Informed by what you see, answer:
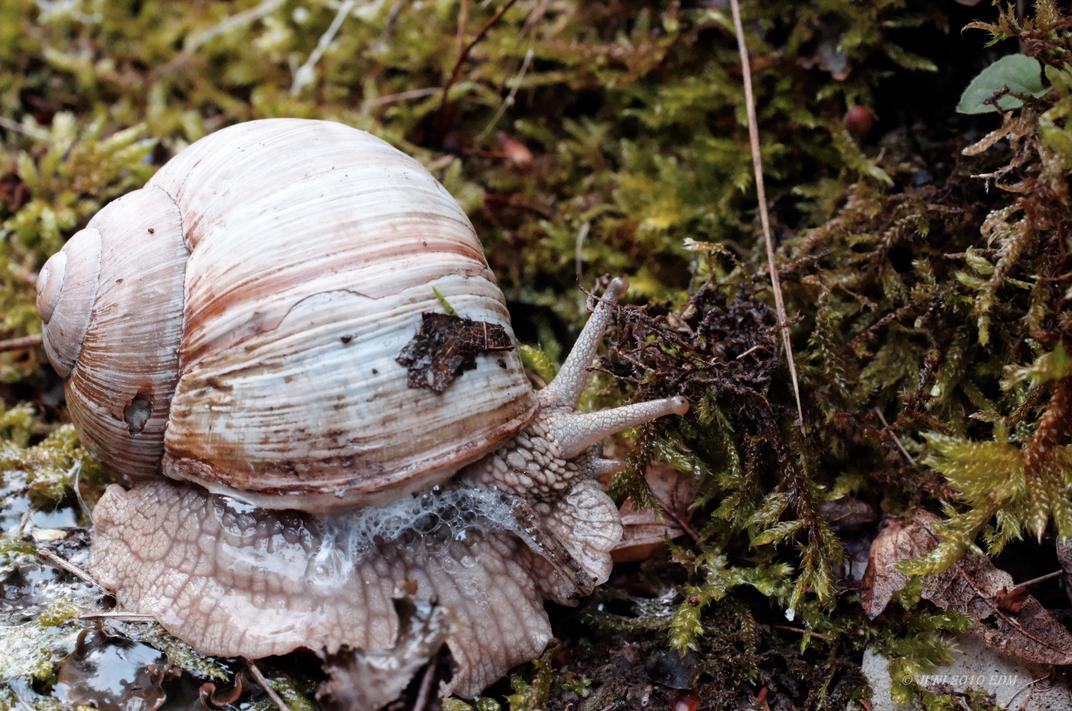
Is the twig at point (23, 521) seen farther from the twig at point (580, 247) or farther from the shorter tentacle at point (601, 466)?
the twig at point (580, 247)

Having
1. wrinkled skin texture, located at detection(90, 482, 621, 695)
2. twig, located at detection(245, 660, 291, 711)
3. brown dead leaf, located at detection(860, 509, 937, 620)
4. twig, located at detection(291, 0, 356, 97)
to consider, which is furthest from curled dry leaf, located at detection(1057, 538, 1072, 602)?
twig, located at detection(291, 0, 356, 97)

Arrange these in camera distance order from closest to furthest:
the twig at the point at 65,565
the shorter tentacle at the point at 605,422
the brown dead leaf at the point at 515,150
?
the shorter tentacle at the point at 605,422 → the twig at the point at 65,565 → the brown dead leaf at the point at 515,150

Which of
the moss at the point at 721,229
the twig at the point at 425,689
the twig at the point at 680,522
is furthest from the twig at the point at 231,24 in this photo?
the twig at the point at 425,689

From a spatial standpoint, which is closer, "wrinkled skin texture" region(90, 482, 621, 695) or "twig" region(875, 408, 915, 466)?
"wrinkled skin texture" region(90, 482, 621, 695)

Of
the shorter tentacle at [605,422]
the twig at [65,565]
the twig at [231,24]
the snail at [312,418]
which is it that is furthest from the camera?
the twig at [231,24]

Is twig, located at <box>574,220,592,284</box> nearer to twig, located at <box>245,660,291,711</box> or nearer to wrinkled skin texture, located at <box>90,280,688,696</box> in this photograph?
wrinkled skin texture, located at <box>90,280,688,696</box>

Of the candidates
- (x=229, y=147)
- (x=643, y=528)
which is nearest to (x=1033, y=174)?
(x=643, y=528)
